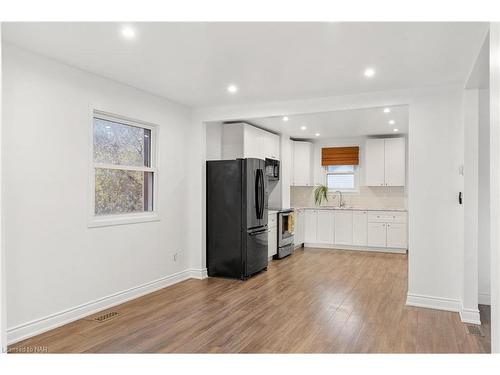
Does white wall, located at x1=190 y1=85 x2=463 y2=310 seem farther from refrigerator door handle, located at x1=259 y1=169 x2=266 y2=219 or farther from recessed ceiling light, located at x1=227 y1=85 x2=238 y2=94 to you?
refrigerator door handle, located at x1=259 y1=169 x2=266 y2=219

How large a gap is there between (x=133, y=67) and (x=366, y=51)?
216cm

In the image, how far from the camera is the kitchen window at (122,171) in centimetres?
405

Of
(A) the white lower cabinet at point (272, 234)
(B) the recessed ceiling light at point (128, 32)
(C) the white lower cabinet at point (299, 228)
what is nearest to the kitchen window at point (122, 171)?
(B) the recessed ceiling light at point (128, 32)

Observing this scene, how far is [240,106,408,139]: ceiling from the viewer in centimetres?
570

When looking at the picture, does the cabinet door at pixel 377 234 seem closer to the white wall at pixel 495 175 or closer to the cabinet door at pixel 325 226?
the cabinet door at pixel 325 226

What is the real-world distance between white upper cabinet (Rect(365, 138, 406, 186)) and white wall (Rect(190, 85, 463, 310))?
3641 millimetres

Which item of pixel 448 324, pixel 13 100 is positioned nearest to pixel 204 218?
pixel 13 100

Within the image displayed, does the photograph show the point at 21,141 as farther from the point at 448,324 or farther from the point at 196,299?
the point at 448,324

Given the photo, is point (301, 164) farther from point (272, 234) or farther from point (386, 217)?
point (272, 234)

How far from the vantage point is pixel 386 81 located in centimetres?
403

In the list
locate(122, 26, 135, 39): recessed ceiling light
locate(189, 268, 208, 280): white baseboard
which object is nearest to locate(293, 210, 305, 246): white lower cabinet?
locate(189, 268, 208, 280): white baseboard

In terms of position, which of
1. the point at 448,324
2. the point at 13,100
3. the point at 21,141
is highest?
the point at 13,100

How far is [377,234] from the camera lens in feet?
24.8
